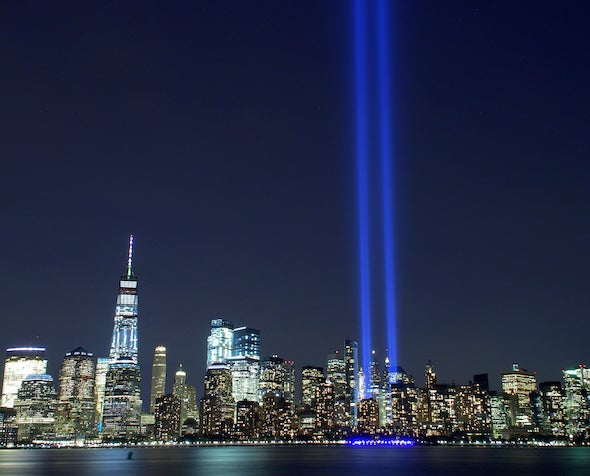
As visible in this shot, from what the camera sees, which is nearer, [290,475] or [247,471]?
[290,475]

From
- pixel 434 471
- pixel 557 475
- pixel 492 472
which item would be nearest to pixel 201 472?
pixel 434 471

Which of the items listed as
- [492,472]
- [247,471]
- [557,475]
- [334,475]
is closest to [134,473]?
A: [247,471]

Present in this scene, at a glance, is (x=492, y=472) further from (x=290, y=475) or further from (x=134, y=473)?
(x=134, y=473)

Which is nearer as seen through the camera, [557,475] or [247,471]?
[557,475]

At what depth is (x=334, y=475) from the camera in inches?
4734

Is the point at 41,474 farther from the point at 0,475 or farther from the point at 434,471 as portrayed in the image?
the point at 434,471

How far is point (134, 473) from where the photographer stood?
124188 millimetres

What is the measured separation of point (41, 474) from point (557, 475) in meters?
82.9

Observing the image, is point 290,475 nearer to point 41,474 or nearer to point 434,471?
point 434,471

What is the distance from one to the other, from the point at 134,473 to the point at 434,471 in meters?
50.8

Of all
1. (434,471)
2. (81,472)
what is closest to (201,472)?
(81,472)

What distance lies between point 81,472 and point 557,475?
258 feet

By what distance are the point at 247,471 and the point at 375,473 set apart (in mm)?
22051

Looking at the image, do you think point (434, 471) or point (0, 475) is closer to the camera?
point (0, 475)
